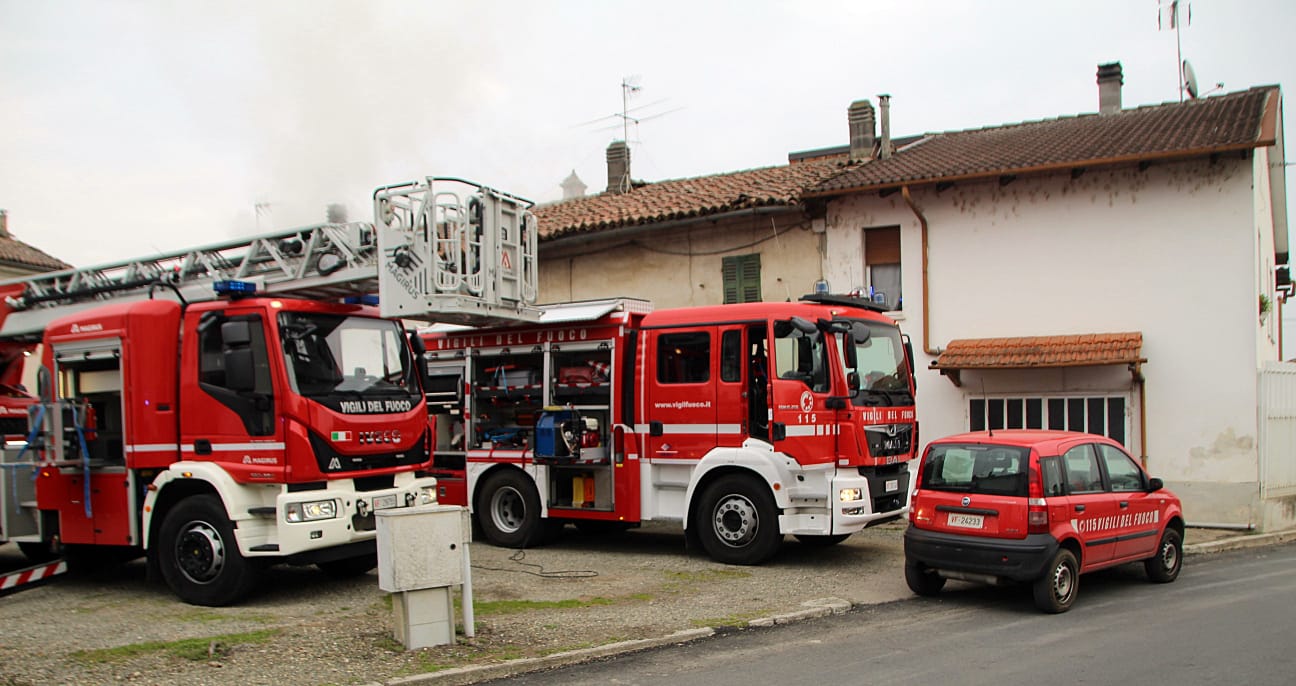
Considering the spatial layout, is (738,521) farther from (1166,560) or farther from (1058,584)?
(1166,560)

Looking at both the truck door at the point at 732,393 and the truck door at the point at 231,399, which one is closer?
the truck door at the point at 231,399

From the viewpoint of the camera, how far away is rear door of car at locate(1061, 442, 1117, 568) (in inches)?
365

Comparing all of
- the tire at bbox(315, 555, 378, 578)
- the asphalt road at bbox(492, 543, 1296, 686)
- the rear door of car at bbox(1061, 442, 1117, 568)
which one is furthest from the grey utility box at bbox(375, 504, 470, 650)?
the rear door of car at bbox(1061, 442, 1117, 568)

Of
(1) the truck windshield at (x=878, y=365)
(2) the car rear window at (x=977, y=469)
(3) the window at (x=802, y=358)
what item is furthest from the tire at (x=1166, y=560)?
(3) the window at (x=802, y=358)

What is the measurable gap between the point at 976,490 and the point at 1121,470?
1839mm

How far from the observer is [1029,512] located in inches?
351

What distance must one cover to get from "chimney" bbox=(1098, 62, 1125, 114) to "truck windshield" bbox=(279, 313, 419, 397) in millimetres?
14908

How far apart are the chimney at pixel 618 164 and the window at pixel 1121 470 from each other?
661 inches

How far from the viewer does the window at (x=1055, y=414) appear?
601 inches

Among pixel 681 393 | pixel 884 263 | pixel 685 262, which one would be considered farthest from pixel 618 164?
pixel 681 393

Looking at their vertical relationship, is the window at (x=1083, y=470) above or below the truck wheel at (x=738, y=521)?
above

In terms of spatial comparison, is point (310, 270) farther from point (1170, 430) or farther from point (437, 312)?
point (1170, 430)

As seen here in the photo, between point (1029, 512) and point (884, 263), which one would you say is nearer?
point (1029, 512)

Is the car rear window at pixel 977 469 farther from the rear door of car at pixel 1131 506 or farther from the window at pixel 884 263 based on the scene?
the window at pixel 884 263
